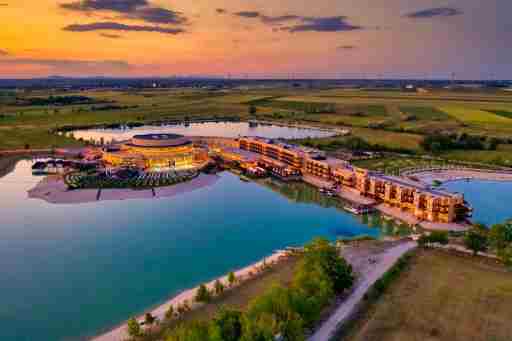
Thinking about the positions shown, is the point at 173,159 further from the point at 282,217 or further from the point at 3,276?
the point at 3,276

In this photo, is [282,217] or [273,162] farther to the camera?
[273,162]

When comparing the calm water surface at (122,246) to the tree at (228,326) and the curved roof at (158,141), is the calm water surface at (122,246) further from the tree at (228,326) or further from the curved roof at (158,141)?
the curved roof at (158,141)

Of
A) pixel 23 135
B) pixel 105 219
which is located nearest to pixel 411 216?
pixel 105 219

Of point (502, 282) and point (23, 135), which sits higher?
point (23, 135)

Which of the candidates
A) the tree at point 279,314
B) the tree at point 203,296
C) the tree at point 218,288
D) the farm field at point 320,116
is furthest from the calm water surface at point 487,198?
the tree at point 203,296

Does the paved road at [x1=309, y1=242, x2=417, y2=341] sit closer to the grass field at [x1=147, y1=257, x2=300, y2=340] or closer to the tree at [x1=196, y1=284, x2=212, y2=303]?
the grass field at [x1=147, y1=257, x2=300, y2=340]

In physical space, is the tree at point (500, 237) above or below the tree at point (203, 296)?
above
